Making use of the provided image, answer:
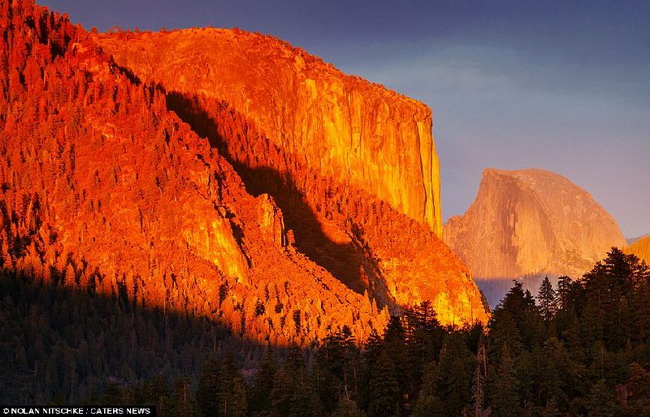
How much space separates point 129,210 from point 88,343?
2829 cm

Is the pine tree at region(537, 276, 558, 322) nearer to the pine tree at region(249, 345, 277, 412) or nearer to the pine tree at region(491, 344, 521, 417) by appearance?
the pine tree at region(249, 345, 277, 412)

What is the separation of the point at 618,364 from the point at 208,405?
39223mm

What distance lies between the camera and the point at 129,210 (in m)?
168

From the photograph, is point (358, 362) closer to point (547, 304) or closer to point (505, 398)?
point (505, 398)

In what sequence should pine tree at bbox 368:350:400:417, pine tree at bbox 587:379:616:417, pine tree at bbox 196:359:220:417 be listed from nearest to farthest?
pine tree at bbox 587:379:616:417 → pine tree at bbox 368:350:400:417 → pine tree at bbox 196:359:220:417

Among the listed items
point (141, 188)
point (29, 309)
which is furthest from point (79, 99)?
point (29, 309)

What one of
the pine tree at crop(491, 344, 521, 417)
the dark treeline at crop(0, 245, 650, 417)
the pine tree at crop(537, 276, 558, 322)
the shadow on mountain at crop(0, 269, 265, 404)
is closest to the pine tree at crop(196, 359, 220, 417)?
the dark treeline at crop(0, 245, 650, 417)

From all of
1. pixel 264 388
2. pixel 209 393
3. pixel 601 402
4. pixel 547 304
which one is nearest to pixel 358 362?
pixel 264 388

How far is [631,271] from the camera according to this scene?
150 metres

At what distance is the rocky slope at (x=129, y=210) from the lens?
521ft

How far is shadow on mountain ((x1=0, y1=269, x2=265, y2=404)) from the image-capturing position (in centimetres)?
13325

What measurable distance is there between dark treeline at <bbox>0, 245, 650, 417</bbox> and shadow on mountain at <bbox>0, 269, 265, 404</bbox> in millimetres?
180

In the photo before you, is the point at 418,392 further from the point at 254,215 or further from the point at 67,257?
the point at 254,215

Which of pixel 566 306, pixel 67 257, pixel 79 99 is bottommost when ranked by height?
pixel 566 306
